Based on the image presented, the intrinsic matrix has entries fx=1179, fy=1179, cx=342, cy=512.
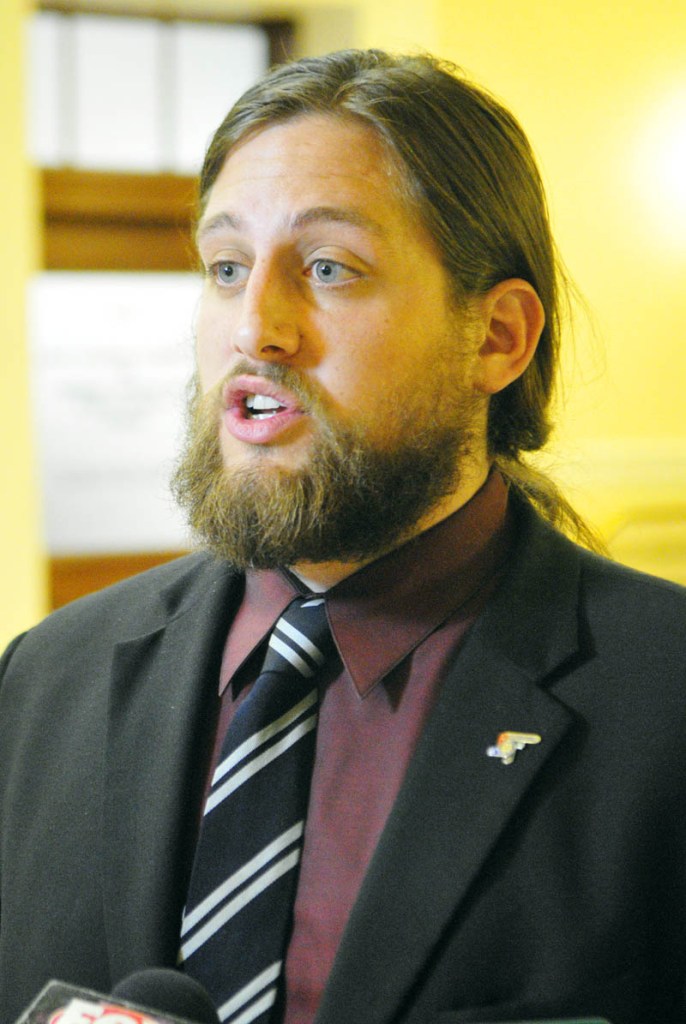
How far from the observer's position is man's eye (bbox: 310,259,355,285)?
112cm

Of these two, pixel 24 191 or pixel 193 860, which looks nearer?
pixel 193 860

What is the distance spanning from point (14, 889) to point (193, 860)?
0.75 ft

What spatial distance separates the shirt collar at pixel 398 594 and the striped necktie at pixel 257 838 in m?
0.03

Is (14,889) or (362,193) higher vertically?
(362,193)

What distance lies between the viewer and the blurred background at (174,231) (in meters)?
3.34

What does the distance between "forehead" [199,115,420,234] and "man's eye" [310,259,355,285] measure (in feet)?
0.18

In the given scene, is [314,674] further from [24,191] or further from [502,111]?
[24,191]

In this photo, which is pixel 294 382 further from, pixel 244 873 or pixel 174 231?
pixel 174 231

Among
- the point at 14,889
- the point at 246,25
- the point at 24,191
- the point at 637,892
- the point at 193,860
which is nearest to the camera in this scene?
the point at 637,892

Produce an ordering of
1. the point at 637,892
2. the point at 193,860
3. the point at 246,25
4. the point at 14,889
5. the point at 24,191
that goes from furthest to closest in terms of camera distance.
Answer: the point at 246,25 → the point at 24,191 → the point at 14,889 → the point at 193,860 → the point at 637,892

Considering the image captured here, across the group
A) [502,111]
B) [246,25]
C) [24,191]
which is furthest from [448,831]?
[246,25]

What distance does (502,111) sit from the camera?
4.15ft

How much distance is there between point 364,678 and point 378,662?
0.02 metres

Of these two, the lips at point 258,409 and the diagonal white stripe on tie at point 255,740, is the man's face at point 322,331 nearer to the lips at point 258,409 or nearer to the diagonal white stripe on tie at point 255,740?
the lips at point 258,409
